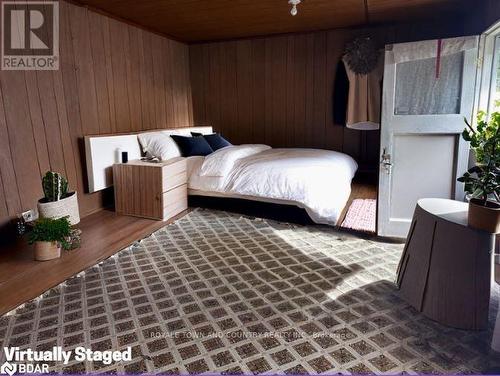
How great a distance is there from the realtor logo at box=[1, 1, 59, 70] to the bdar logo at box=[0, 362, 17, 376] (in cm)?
255

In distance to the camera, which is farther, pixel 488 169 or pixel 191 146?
pixel 191 146

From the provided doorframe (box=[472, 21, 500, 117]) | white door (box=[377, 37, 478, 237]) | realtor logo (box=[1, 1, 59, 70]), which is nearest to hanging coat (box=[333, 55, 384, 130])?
doorframe (box=[472, 21, 500, 117])

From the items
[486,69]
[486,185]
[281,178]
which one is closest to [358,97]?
[486,69]

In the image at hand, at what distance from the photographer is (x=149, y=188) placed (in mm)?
3666

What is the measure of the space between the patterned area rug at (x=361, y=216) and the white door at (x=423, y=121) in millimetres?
444

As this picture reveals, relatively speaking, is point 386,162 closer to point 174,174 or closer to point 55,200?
point 174,174

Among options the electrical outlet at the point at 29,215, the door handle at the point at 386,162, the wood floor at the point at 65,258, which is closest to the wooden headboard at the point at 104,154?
the wood floor at the point at 65,258

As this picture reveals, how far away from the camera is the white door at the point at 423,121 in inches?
104

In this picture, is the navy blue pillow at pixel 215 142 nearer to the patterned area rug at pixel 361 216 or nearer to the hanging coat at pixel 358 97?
the hanging coat at pixel 358 97

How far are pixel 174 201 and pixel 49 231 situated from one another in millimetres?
1360

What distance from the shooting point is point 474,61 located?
101 inches

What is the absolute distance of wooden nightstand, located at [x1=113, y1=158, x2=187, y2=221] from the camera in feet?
11.9

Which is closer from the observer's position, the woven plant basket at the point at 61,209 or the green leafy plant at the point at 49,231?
the green leafy plant at the point at 49,231

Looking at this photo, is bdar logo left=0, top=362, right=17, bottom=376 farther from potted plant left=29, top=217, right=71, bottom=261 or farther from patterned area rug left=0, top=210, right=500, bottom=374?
potted plant left=29, top=217, right=71, bottom=261
